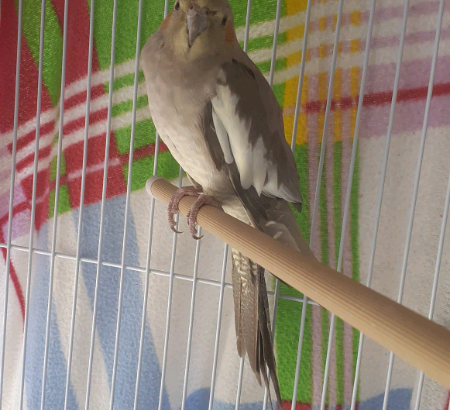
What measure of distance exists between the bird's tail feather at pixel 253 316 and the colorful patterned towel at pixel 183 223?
0.30ft

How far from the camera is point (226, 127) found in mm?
524

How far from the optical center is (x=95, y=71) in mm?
746

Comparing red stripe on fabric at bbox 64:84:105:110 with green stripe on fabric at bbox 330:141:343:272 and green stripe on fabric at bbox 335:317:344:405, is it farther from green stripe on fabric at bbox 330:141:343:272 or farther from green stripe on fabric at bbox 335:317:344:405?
green stripe on fabric at bbox 335:317:344:405

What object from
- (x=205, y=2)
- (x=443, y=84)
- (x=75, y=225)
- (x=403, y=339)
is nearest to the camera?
(x=403, y=339)

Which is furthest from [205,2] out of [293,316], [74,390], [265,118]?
[74,390]

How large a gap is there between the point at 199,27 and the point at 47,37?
370 millimetres

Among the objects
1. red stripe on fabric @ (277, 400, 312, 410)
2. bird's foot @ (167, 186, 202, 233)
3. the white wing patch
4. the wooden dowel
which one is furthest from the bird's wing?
red stripe on fabric @ (277, 400, 312, 410)

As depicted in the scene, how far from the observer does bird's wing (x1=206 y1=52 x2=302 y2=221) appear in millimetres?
522

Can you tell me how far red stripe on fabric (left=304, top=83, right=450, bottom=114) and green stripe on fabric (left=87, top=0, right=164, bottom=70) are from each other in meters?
0.33

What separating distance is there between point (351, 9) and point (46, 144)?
2.02 feet

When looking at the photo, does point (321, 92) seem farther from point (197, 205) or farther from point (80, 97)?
point (80, 97)

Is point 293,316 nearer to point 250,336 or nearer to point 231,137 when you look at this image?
point 250,336

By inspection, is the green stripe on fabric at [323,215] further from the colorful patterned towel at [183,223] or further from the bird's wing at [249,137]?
the bird's wing at [249,137]

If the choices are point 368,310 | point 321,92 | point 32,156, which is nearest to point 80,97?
point 32,156
